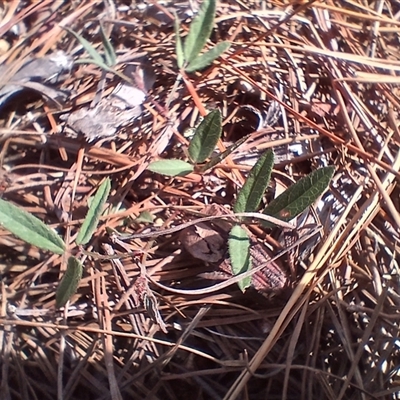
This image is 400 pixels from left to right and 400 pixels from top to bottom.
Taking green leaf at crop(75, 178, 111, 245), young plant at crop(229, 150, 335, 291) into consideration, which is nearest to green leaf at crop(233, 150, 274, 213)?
young plant at crop(229, 150, 335, 291)

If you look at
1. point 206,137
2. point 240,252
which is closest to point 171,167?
point 206,137

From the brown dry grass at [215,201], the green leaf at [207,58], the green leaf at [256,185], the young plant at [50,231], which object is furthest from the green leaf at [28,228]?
the green leaf at [207,58]

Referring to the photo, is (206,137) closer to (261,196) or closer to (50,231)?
(261,196)

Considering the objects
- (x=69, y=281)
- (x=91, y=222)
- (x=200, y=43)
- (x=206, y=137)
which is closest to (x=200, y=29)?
(x=200, y=43)

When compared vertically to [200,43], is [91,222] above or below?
below

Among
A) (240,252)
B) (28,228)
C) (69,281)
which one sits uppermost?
(28,228)

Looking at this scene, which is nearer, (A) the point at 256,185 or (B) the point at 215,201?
(A) the point at 256,185

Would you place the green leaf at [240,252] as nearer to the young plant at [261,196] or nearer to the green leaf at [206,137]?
the young plant at [261,196]
